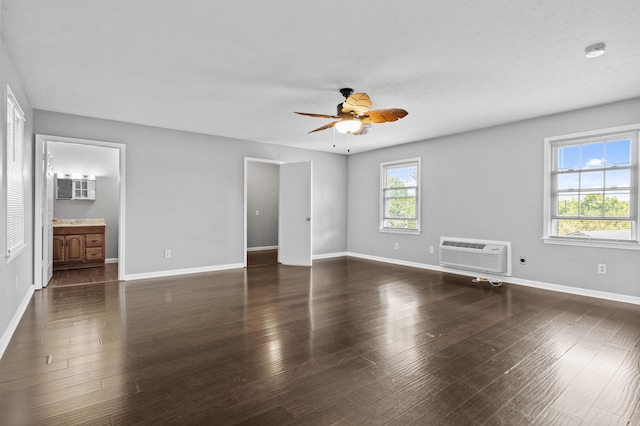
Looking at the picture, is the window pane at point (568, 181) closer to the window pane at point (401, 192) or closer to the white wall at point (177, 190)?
the window pane at point (401, 192)

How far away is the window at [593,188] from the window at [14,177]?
6053mm

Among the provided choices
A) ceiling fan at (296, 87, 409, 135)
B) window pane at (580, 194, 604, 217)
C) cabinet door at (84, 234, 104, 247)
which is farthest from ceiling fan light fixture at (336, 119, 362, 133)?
cabinet door at (84, 234, 104, 247)

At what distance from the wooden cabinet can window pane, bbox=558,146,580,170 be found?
25.9ft

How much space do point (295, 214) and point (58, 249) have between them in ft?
14.3

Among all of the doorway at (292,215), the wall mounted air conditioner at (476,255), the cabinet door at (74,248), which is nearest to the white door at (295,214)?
the doorway at (292,215)

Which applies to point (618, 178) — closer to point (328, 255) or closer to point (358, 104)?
point (358, 104)

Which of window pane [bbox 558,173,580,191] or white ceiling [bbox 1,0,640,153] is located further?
window pane [bbox 558,173,580,191]

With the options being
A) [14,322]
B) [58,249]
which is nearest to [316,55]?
[14,322]

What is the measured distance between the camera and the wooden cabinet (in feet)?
19.5

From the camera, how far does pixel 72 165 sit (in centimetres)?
669

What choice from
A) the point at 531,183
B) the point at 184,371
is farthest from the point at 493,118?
the point at 184,371

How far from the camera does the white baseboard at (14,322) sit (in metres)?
2.46

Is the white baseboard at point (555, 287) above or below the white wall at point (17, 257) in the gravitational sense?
below

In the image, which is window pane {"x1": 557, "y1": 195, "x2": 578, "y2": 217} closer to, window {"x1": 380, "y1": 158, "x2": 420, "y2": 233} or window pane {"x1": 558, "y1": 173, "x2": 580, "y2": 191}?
window pane {"x1": 558, "y1": 173, "x2": 580, "y2": 191}
